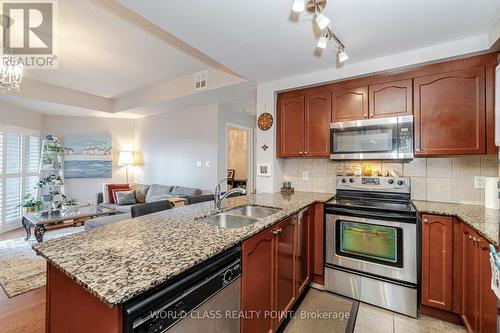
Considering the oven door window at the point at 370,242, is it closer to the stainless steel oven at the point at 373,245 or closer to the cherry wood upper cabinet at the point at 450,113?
the stainless steel oven at the point at 373,245

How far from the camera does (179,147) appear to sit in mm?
4883

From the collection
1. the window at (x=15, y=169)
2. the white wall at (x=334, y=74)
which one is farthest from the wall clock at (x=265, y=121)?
the window at (x=15, y=169)

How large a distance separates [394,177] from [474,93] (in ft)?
3.10

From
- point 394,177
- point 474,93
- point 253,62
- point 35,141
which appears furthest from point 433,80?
point 35,141

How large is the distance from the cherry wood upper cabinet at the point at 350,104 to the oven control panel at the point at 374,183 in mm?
667

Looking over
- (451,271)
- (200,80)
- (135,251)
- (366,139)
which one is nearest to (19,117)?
(200,80)

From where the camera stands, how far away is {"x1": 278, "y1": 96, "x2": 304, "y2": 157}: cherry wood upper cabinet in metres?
2.79

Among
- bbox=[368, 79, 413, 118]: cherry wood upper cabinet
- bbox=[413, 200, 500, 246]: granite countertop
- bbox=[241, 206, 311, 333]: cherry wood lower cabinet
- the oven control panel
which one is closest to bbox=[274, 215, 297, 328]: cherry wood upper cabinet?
bbox=[241, 206, 311, 333]: cherry wood lower cabinet

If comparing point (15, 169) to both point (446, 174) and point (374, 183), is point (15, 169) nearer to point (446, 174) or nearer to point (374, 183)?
point (374, 183)

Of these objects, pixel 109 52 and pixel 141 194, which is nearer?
pixel 109 52

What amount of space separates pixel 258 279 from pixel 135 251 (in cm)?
73

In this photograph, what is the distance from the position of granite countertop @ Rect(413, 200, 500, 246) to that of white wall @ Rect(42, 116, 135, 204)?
607 centimetres

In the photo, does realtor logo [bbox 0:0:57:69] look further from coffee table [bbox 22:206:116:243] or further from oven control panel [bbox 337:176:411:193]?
oven control panel [bbox 337:176:411:193]

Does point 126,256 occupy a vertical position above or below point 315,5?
below
